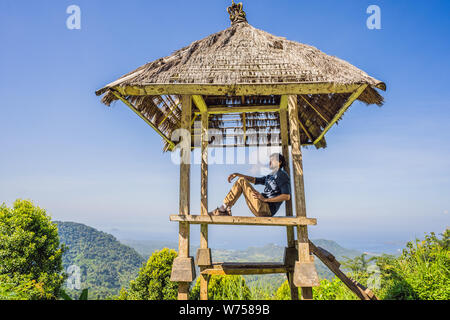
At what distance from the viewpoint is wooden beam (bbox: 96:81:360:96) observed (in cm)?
330

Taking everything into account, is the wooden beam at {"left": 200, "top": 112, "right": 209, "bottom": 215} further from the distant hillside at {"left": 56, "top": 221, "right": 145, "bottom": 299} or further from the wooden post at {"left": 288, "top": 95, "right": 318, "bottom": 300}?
the distant hillside at {"left": 56, "top": 221, "right": 145, "bottom": 299}

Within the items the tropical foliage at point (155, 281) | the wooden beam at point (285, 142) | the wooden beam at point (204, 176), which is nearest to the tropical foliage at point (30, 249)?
the tropical foliage at point (155, 281)

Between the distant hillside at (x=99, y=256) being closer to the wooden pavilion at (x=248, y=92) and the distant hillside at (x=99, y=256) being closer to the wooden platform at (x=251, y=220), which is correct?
the wooden pavilion at (x=248, y=92)

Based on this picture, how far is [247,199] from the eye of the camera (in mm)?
3994

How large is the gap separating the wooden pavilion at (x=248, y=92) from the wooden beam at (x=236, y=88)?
11mm

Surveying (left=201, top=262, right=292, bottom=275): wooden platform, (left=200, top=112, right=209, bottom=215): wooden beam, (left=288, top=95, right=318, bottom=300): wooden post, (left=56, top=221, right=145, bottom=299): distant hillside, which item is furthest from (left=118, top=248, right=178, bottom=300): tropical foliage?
(left=56, top=221, right=145, bottom=299): distant hillside

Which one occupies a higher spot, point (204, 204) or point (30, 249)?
point (204, 204)

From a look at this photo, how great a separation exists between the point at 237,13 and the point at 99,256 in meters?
18.4

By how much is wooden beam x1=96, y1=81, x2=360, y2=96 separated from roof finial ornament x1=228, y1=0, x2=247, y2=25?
82.4 inches

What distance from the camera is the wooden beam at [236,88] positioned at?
130 inches

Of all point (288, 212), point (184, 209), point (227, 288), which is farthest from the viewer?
point (227, 288)

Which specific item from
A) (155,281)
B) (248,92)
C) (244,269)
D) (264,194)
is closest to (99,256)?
(155,281)

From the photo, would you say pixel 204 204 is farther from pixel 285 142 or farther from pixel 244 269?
pixel 285 142
